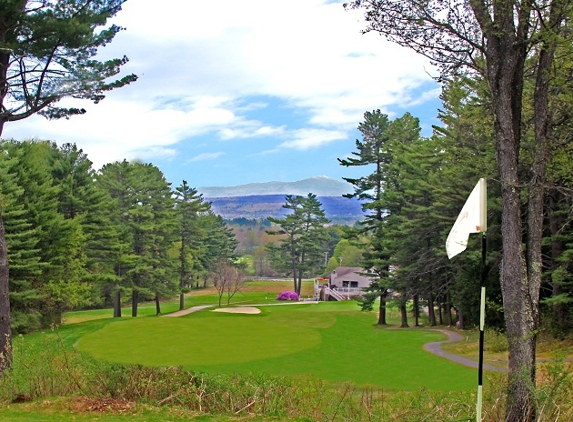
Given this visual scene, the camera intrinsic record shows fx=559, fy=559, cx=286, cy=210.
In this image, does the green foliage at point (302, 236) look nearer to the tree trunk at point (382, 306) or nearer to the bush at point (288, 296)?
the bush at point (288, 296)

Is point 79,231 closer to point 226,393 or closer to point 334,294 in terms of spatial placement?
point 226,393

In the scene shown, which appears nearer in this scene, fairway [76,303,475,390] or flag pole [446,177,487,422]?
flag pole [446,177,487,422]

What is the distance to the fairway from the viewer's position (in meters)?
14.4

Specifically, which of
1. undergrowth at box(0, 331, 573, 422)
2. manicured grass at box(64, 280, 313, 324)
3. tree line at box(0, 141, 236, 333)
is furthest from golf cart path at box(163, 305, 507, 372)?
manicured grass at box(64, 280, 313, 324)

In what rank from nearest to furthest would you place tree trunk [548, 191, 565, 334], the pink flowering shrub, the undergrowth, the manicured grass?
the undergrowth, tree trunk [548, 191, 565, 334], the manicured grass, the pink flowering shrub

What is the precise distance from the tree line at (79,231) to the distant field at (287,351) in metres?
5.49

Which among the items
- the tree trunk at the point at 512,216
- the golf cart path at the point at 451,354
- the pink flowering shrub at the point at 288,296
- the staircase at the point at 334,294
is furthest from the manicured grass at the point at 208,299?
the tree trunk at the point at 512,216

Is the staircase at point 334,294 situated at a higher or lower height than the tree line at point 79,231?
lower

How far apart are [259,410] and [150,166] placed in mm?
39031

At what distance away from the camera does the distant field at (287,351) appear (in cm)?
1441

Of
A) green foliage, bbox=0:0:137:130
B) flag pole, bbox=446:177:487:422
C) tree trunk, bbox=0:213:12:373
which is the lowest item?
tree trunk, bbox=0:213:12:373

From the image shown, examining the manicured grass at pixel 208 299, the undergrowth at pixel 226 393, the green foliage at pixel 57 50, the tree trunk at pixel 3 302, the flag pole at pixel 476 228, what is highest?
the green foliage at pixel 57 50

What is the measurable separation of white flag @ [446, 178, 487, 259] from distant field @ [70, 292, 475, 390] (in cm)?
739

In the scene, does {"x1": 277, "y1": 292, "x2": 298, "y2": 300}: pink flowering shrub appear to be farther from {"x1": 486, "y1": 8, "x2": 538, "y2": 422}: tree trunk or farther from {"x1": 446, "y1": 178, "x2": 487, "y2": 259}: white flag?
{"x1": 446, "y1": 178, "x2": 487, "y2": 259}: white flag
